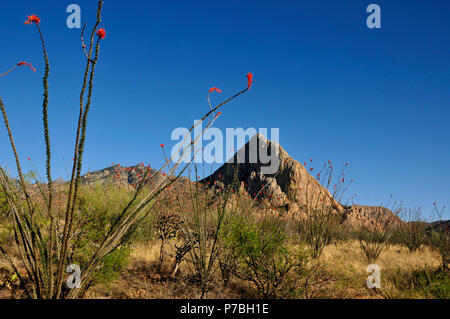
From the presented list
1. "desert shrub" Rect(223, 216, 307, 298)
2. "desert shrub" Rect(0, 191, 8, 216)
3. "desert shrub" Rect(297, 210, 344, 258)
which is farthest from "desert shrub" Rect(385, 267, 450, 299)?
"desert shrub" Rect(0, 191, 8, 216)

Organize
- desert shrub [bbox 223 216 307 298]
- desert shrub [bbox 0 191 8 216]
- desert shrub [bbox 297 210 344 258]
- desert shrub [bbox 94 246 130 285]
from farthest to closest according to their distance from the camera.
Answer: desert shrub [bbox 297 210 344 258], desert shrub [bbox 0 191 8 216], desert shrub [bbox 223 216 307 298], desert shrub [bbox 94 246 130 285]

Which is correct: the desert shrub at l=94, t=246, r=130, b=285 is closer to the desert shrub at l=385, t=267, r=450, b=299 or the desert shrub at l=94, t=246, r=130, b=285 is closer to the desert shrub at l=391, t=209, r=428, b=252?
the desert shrub at l=385, t=267, r=450, b=299

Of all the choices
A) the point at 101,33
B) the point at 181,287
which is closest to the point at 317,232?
the point at 181,287

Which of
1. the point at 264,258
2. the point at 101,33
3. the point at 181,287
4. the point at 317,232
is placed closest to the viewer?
the point at 101,33

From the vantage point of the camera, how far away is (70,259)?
3.59 meters

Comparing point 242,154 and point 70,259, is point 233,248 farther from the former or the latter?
point 242,154

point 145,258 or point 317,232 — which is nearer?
point 145,258

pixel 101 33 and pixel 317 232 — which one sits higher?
pixel 101 33

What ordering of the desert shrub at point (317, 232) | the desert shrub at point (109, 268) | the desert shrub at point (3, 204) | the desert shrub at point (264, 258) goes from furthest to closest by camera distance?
the desert shrub at point (317, 232)
the desert shrub at point (3, 204)
the desert shrub at point (264, 258)
the desert shrub at point (109, 268)

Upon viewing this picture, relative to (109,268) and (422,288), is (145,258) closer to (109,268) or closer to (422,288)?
(109,268)

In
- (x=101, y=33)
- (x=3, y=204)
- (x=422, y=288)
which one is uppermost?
(x=101, y=33)

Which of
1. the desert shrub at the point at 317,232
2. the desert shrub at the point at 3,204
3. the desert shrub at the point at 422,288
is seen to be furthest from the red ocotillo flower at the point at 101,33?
the desert shrub at the point at 317,232

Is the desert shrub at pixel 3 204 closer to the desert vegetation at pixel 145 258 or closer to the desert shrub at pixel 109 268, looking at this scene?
the desert vegetation at pixel 145 258
